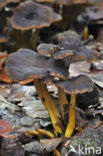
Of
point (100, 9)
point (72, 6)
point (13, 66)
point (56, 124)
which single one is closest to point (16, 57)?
point (13, 66)

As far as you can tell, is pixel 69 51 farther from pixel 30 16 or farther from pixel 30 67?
pixel 30 16

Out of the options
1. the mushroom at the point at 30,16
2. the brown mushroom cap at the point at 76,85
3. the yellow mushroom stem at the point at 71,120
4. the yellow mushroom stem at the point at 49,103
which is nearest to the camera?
the brown mushroom cap at the point at 76,85

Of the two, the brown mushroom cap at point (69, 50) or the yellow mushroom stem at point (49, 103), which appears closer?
the brown mushroom cap at point (69, 50)

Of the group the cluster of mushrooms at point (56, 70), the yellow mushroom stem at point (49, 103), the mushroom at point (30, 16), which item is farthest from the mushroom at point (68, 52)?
the mushroom at point (30, 16)

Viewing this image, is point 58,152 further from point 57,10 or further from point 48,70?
point 57,10

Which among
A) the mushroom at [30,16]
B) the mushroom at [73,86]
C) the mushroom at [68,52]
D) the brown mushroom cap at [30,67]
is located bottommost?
the mushroom at [30,16]

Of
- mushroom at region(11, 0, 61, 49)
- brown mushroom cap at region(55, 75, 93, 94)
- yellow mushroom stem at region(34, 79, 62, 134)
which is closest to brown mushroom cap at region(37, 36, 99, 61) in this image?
brown mushroom cap at region(55, 75, 93, 94)

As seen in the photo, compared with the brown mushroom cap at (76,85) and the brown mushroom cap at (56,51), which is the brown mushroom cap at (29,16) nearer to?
the brown mushroom cap at (56,51)
